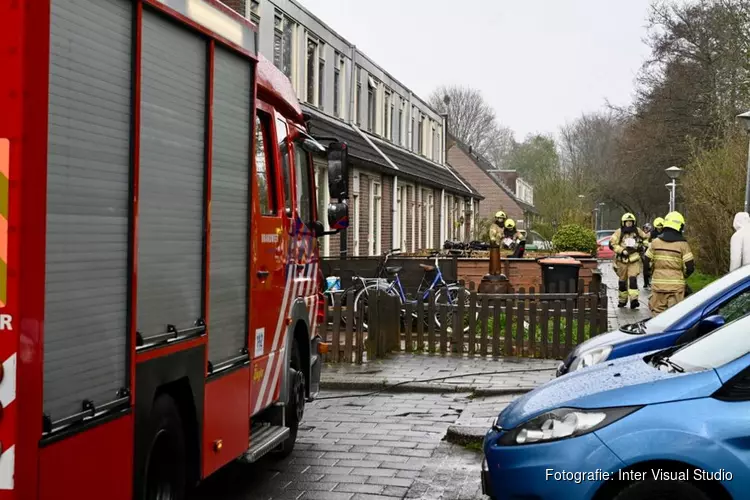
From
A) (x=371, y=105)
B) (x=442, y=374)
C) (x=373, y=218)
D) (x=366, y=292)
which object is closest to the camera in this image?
(x=442, y=374)

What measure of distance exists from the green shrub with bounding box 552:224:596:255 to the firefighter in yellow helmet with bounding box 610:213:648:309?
11.2m

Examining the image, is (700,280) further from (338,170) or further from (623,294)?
(338,170)

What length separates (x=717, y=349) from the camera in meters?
5.37

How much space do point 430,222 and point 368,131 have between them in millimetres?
8251

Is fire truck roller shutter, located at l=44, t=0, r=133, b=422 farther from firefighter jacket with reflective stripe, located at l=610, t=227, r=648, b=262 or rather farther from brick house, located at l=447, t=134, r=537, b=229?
brick house, located at l=447, t=134, r=537, b=229

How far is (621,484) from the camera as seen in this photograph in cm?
449

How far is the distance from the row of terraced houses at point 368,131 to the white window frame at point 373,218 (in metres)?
0.03

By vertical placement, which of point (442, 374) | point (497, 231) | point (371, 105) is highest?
point (371, 105)

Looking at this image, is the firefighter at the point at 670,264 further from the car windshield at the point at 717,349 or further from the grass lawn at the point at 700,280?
the grass lawn at the point at 700,280

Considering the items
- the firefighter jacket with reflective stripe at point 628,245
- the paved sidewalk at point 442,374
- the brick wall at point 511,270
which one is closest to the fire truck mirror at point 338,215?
the paved sidewalk at point 442,374

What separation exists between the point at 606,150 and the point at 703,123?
52.8 meters

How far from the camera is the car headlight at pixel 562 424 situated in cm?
463

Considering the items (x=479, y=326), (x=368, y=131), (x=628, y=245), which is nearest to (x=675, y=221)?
(x=479, y=326)

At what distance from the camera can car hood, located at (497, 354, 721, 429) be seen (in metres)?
4.61
